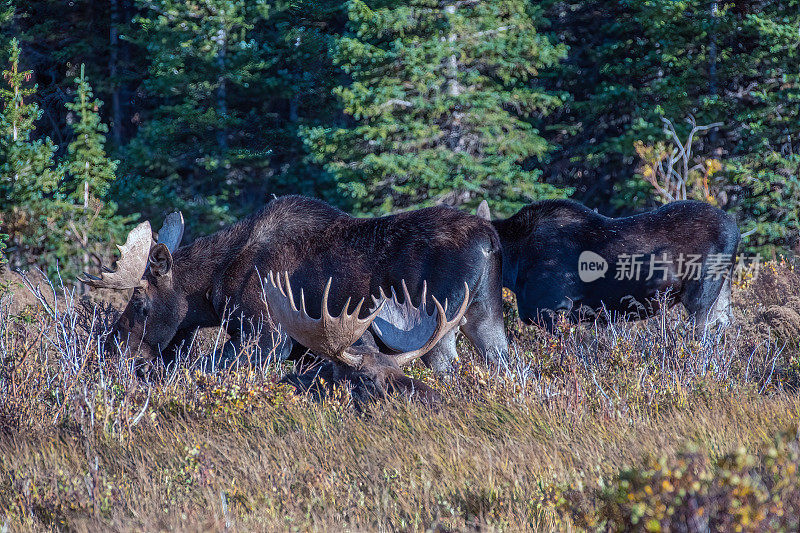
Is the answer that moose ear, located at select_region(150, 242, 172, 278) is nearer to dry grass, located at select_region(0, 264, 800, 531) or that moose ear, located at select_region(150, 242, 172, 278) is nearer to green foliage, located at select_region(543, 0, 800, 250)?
dry grass, located at select_region(0, 264, 800, 531)

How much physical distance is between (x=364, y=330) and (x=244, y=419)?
0.95 metres

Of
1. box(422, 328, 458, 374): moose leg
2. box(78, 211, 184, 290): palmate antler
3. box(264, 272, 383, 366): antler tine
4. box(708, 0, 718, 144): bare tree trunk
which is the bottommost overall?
box(422, 328, 458, 374): moose leg

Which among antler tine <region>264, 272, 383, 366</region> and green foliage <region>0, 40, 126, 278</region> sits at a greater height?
antler tine <region>264, 272, 383, 366</region>

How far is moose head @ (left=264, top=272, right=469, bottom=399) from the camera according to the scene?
5590mm

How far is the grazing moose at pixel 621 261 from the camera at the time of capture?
8.23 m

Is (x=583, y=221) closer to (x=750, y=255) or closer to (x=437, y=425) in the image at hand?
(x=437, y=425)

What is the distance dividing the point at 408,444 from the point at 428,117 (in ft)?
38.4

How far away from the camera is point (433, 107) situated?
15.2m

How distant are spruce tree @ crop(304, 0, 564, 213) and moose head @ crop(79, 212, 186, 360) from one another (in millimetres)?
6936

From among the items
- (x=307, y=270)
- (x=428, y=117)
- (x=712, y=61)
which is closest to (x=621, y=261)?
(x=307, y=270)

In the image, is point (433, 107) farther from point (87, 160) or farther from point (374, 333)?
point (374, 333)

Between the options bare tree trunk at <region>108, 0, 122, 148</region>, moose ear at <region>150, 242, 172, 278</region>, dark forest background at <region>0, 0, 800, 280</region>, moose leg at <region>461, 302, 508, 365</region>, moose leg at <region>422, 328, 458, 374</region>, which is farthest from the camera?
→ bare tree trunk at <region>108, 0, 122, 148</region>

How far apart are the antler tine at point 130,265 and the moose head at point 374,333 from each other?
2.16 metres

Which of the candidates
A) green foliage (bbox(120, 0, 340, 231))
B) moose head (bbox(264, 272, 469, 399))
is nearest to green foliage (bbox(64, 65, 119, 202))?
green foliage (bbox(120, 0, 340, 231))
